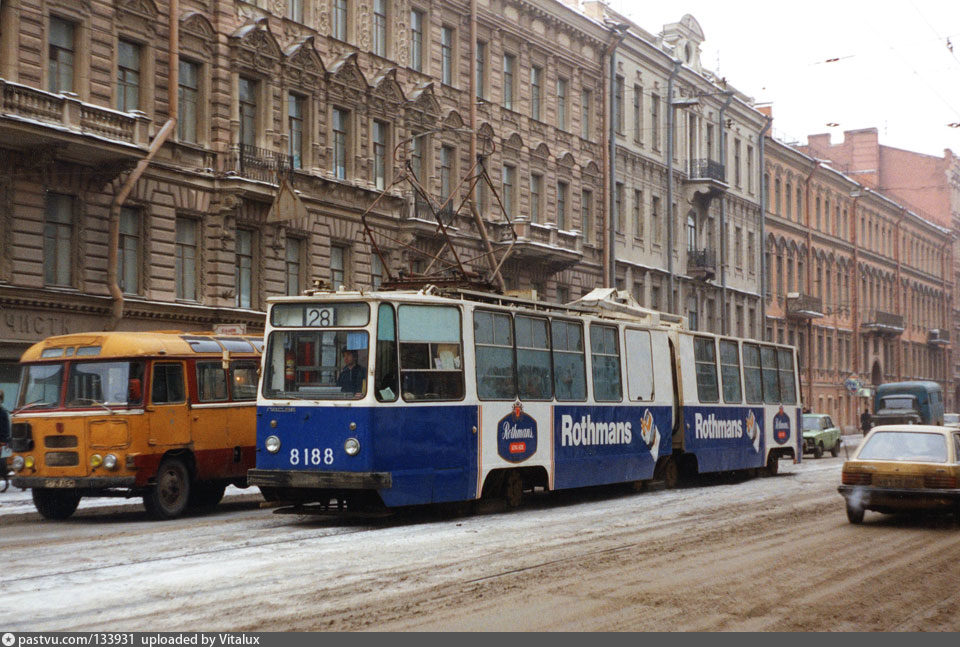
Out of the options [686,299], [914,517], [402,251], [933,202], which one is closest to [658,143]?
[686,299]

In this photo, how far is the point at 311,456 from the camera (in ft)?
51.2

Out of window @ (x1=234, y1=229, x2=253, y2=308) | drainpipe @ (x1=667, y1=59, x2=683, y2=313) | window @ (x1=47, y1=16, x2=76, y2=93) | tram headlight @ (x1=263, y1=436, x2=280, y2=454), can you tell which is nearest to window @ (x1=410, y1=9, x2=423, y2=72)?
window @ (x1=234, y1=229, x2=253, y2=308)

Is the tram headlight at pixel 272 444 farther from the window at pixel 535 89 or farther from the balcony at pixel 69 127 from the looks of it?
the window at pixel 535 89

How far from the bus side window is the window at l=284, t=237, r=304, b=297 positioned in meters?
11.4

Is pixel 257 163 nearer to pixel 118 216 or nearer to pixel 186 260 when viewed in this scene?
pixel 186 260

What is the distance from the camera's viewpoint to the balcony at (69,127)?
72.5ft

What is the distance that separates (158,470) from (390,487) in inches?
143

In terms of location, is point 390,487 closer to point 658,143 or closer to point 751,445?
point 751,445

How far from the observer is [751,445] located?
2648 cm

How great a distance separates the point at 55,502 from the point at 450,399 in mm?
5707

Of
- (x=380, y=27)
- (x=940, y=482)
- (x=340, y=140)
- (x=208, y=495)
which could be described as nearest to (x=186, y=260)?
(x=340, y=140)

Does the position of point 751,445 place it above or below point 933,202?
below

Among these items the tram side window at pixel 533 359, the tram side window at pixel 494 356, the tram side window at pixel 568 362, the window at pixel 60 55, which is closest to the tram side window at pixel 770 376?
the tram side window at pixel 568 362

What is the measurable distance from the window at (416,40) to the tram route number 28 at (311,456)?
69.0ft
